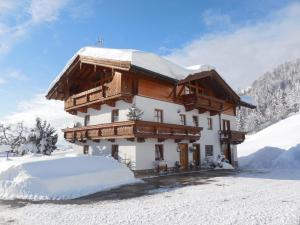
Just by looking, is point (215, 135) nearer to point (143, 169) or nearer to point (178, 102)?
point (178, 102)

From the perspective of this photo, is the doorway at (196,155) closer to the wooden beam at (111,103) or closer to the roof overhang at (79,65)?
the wooden beam at (111,103)

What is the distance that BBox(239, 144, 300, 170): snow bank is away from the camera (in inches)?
1084

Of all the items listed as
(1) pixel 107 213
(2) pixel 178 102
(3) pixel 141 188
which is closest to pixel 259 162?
(2) pixel 178 102

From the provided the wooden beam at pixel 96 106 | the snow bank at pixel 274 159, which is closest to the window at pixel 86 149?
the wooden beam at pixel 96 106

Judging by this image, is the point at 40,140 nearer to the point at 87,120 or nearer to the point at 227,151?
the point at 87,120

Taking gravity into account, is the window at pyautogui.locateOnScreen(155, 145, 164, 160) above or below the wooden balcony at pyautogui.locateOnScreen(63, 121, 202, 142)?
below

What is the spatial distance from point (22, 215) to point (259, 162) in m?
25.8

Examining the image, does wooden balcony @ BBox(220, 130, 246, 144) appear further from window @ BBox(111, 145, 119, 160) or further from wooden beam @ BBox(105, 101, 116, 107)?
wooden beam @ BBox(105, 101, 116, 107)

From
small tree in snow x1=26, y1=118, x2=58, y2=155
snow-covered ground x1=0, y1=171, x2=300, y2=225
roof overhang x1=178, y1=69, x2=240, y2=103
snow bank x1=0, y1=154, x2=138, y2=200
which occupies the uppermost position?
roof overhang x1=178, y1=69, x2=240, y2=103

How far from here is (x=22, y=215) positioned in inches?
372

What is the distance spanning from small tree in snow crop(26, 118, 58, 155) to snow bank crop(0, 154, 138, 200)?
57.9ft

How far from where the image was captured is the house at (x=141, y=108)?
831 inches

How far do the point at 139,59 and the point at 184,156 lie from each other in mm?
9279

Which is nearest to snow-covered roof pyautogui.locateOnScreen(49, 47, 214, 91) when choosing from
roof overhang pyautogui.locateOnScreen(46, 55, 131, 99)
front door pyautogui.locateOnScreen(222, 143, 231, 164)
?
roof overhang pyautogui.locateOnScreen(46, 55, 131, 99)
